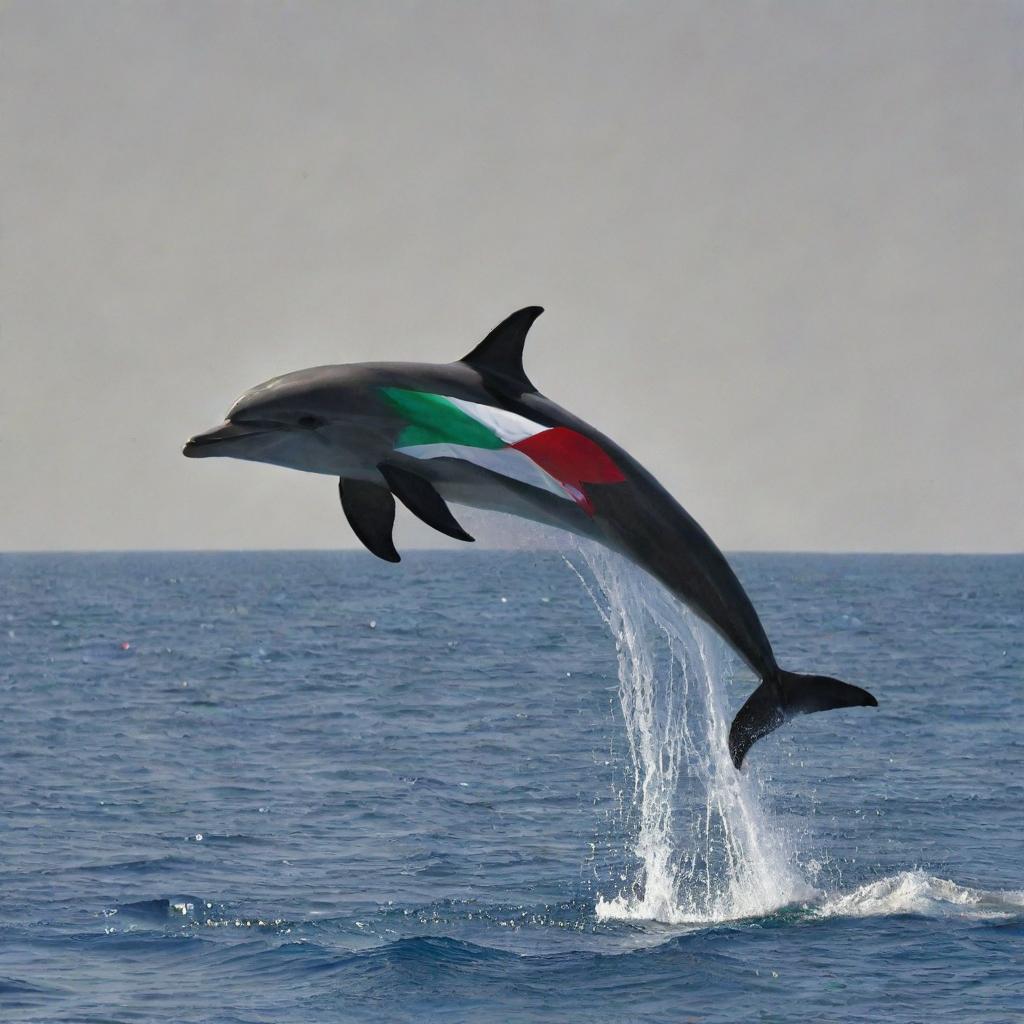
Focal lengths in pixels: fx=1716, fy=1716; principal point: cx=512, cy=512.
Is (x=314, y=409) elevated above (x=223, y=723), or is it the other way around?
(x=314, y=409)

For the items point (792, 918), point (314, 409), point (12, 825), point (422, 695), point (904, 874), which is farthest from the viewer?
point (422, 695)

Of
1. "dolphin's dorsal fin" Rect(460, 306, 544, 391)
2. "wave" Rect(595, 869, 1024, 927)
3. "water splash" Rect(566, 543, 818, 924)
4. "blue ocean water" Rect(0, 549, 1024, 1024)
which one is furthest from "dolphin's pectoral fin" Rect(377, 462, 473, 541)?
"wave" Rect(595, 869, 1024, 927)

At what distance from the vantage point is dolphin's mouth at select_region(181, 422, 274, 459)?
9812 mm

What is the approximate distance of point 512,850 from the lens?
2183 centimetres

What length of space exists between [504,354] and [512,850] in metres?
11.9

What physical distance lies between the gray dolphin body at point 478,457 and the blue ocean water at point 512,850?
1.11m

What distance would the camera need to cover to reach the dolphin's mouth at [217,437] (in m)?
9.81

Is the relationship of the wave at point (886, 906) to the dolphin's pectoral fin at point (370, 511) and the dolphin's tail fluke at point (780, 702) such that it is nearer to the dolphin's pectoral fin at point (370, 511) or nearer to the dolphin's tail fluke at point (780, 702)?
the dolphin's tail fluke at point (780, 702)

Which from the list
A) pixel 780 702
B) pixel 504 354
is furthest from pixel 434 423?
pixel 780 702

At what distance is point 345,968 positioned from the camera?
16.3 meters

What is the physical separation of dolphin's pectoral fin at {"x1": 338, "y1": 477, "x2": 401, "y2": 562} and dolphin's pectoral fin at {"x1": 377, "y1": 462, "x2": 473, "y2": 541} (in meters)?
0.39

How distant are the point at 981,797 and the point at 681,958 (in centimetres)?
1082

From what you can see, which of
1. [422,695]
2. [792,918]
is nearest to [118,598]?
[422,695]

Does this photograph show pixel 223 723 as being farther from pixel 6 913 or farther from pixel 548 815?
pixel 6 913
